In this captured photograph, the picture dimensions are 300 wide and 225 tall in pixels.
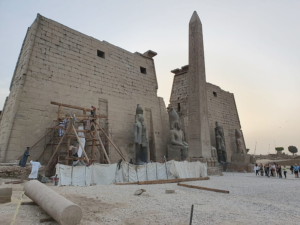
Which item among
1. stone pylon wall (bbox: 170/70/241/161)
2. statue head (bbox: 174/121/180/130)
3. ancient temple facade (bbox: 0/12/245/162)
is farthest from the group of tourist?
stone pylon wall (bbox: 170/70/241/161)

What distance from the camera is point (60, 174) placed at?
19.8 ft

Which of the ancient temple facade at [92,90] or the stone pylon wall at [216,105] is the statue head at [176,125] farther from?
the stone pylon wall at [216,105]

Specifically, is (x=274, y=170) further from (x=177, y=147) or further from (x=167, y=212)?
(x=167, y=212)

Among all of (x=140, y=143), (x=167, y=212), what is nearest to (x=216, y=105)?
(x=140, y=143)

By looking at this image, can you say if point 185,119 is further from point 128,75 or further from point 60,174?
point 60,174

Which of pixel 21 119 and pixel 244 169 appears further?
pixel 244 169

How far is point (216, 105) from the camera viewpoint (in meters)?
17.9

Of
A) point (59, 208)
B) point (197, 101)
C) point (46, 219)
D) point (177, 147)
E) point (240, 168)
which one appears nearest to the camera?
point (59, 208)

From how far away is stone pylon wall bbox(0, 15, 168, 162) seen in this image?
25.8 feet

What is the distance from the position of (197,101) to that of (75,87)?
5.04 m

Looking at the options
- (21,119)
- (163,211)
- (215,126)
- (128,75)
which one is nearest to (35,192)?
(163,211)

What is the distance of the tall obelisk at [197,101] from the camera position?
9.37 metres

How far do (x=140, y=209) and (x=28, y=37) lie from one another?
8509 mm

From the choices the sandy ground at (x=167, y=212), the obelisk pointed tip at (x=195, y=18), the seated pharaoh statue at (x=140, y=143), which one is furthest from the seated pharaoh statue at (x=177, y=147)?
the sandy ground at (x=167, y=212)
